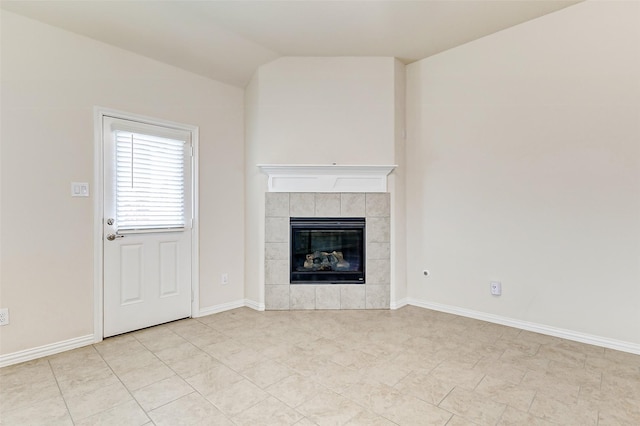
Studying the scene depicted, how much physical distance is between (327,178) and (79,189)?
226cm

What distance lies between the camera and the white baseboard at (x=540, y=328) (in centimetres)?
251

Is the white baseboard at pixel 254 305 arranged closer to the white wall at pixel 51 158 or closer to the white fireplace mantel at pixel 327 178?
the white fireplace mantel at pixel 327 178

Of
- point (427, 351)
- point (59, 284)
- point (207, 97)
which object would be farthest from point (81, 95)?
point (427, 351)

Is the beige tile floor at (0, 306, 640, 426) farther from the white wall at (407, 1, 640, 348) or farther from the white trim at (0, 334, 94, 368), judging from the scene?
the white wall at (407, 1, 640, 348)

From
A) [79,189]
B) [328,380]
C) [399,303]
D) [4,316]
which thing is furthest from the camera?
[399,303]

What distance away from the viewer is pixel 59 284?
257cm

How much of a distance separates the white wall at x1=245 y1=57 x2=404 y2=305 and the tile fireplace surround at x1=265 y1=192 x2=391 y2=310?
41 cm

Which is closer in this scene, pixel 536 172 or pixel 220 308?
pixel 536 172

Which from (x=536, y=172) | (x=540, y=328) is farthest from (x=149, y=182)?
(x=540, y=328)

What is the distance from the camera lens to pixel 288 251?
11.7 feet

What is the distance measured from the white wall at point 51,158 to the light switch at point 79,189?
4 centimetres

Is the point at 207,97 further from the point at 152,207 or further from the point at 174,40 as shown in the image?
the point at 152,207

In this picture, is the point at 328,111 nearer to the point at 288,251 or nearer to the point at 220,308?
the point at 288,251

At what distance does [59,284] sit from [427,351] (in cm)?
298
